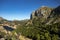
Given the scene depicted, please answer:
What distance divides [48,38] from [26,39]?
4075cm

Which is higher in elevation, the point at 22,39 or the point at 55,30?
the point at 55,30

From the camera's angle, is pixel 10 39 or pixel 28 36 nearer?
pixel 10 39

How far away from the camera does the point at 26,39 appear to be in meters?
146

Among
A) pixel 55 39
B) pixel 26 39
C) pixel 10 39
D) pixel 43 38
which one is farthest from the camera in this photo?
pixel 26 39

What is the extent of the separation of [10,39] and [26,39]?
1987 centimetres

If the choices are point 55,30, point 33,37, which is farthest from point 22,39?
point 55,30

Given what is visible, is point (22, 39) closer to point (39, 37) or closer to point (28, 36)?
point (28, 36)

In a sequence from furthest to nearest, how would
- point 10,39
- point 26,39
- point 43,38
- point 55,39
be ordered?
point 26,39
point 10,39
point 43,38
point 55,39

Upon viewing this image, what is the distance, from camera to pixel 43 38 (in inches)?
4574

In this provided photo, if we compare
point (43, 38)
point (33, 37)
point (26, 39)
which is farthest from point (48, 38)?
point (26, 39)

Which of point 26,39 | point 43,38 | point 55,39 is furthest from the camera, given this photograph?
point 26,39

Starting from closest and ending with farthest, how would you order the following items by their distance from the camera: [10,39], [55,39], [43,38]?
[55,39] < [43,38] < [10,39]

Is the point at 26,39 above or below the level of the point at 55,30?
below

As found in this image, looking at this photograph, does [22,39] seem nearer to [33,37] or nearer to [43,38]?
[33,37]
